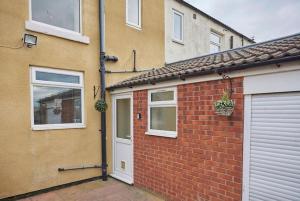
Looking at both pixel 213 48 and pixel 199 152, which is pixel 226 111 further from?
pixel 213 48

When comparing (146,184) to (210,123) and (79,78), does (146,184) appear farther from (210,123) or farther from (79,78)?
(79,78)

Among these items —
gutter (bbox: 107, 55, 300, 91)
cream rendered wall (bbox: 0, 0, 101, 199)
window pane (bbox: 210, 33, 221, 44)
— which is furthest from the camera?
window pane (bbox: 210, 33, 221, 44)

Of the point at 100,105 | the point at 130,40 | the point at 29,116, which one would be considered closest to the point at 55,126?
the point at 29,116

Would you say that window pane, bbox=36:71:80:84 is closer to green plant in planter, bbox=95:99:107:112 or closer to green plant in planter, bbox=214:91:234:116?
green plant in planter, bbox=95:99:107:112

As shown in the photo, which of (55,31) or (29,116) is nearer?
(29,116)

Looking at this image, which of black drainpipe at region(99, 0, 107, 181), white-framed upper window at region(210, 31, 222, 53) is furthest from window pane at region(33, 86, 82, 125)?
white-framed upper window at region(210, 31, 222, 53)

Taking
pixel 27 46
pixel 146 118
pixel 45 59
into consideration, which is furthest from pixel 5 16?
pixel 146 118

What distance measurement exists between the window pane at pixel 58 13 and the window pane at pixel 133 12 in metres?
1.91

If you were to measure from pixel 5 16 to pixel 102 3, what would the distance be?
266 cm

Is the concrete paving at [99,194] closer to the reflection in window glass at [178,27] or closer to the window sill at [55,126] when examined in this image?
the window sill at [55,126]

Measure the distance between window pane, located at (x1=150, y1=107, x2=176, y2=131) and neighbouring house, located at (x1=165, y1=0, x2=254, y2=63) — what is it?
3927 mm

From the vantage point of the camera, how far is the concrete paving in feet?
16.1

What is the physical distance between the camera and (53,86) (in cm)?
546

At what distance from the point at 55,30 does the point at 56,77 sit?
3.97 feet
